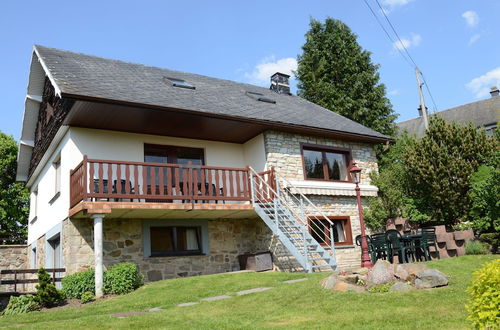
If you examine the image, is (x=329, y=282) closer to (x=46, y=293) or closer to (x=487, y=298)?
(x=487, y=298)

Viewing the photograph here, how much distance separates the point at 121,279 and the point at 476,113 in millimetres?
35785

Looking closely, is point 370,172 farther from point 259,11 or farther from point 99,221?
point 99,221

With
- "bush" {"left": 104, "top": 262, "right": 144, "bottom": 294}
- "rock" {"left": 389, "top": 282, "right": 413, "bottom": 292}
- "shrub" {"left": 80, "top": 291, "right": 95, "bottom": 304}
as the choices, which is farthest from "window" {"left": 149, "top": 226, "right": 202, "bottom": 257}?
"rock" {"left": 389, "top": 282, "right": 413, "bottom": 292}

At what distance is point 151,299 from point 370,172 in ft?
33.6

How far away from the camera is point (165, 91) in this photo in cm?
1445

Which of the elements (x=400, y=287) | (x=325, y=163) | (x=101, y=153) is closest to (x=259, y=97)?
(x=325, y=163)

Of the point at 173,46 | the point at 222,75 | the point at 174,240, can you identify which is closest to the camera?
the point at 173,46

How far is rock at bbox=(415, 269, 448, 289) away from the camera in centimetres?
804

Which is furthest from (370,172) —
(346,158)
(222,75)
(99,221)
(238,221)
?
(99,221)

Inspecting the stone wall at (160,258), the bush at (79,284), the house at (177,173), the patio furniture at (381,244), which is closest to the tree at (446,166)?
the house at (177,173)

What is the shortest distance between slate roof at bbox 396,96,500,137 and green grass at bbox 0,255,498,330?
3049 centimetres

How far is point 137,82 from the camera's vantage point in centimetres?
1472

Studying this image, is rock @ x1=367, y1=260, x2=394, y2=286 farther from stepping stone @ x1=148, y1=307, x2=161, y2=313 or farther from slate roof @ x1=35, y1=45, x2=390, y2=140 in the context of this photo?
slate roof @ x1=35, y1=45, x2=390, y2=140

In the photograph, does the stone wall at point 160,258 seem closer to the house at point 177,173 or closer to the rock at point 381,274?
the house at point 177,173
